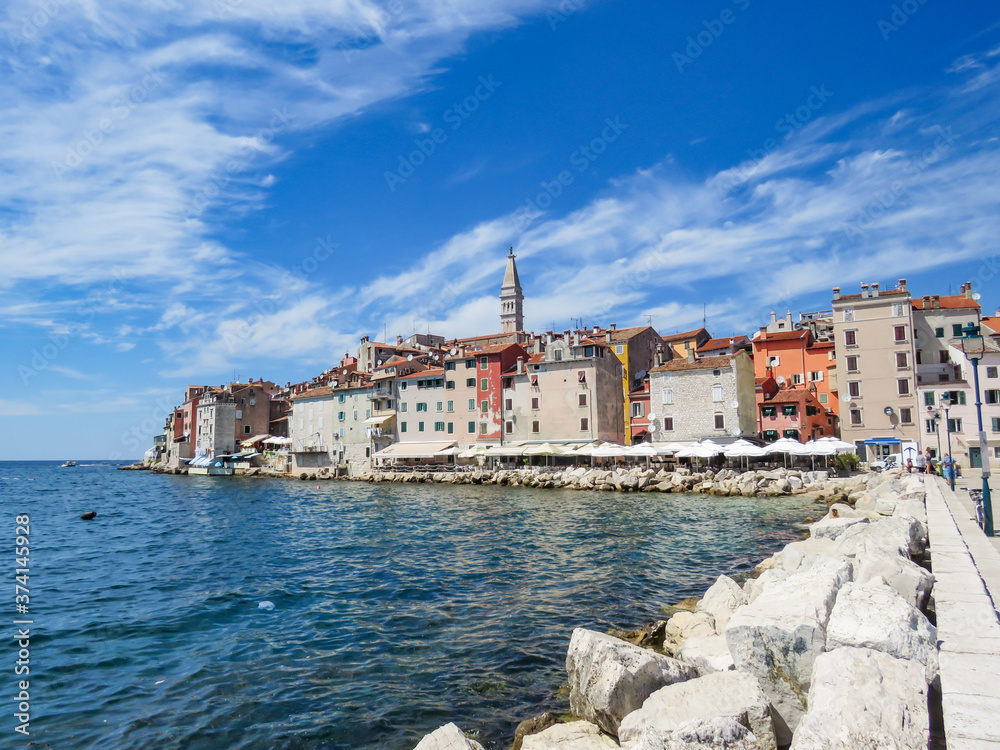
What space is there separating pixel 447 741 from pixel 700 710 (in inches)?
96.1

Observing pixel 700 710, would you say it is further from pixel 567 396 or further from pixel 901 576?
pixel 567 396

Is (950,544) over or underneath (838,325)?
underneath

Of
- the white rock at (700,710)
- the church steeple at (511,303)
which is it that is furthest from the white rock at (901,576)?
the church steeple at (511,303)

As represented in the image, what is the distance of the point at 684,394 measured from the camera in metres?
47.7

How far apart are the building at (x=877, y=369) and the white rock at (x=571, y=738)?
45.2 m

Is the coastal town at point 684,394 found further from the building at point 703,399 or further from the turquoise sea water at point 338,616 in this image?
the turquoise sea water at point 338,616

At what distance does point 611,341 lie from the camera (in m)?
56.6

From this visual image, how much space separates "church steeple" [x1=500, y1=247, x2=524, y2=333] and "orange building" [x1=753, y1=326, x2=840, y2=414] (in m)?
38.8

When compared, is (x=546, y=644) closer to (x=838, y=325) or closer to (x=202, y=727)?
(x=202, y=727)

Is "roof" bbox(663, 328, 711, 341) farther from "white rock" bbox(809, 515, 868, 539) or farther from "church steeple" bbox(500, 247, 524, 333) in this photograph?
"white rock" bbox(809, 515, 868, 539)

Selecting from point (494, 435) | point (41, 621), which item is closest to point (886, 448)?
point (494, 435)

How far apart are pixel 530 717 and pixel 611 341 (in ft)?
166

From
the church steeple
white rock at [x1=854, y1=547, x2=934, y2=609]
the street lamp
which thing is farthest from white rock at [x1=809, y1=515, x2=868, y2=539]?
the church steeple

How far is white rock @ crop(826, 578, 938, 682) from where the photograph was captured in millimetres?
5195
